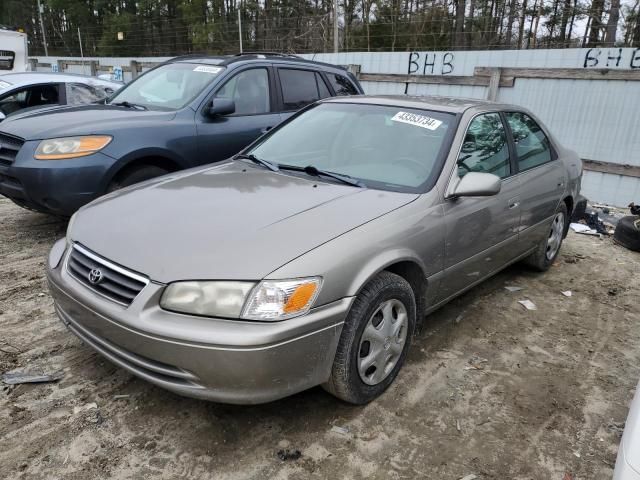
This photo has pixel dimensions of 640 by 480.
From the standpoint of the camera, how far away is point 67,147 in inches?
170

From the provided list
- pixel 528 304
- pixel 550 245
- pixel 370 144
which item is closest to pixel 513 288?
pixel 528 304

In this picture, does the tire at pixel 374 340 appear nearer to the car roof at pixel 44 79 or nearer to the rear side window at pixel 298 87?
the rear side window at pixel 298 87

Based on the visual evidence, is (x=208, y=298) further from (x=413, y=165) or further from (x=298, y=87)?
(x=298, y=87)

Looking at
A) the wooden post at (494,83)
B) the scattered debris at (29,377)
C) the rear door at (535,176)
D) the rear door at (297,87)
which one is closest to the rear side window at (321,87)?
the rear door at (297,87)

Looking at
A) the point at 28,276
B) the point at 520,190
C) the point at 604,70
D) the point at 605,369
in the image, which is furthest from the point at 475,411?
the point at 604,70

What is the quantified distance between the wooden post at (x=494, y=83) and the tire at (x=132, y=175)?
6604 mm

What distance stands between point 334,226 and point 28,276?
117 inches

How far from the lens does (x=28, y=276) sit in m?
4.12

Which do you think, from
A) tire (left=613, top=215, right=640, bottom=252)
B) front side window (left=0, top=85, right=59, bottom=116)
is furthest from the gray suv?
tire (left=613, top=215, right=640, bottom=252)

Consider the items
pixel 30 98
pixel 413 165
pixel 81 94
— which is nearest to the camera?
pixel 413 165

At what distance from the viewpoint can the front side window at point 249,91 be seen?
532 centimetres

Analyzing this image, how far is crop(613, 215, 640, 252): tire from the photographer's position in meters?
6.00

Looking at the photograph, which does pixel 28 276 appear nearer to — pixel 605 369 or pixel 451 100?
pixel 451 100

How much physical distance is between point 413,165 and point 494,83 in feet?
22.1
